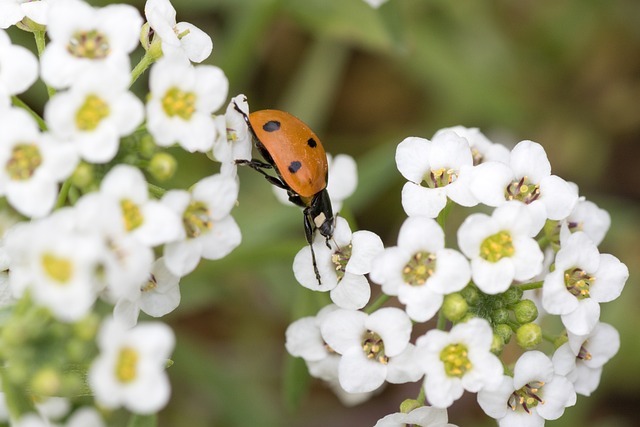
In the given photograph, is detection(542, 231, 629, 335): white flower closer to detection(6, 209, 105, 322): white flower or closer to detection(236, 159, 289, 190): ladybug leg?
detection(236, 159, 289, 190): ladybug leg

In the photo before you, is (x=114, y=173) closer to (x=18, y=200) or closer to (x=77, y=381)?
(x=18, y=200)

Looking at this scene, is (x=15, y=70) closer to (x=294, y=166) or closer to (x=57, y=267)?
(x=57, y=267)

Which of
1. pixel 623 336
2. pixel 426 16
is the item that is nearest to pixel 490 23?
pixel 426 16

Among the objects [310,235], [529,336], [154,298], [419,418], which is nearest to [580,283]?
[529,336]

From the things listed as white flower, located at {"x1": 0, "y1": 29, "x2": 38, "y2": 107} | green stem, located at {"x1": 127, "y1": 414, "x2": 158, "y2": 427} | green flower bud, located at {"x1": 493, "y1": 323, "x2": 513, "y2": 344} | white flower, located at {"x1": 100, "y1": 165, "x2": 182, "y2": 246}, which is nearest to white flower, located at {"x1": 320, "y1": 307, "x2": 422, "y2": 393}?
green flower bud, located at {"x1": 493, "y1": 323, "x2": 513, "y2": 344}

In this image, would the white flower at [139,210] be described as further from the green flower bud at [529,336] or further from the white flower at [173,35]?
the green flower bud at [529,336]

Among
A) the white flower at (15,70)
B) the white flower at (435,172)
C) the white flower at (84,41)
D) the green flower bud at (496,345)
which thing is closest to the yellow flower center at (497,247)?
the white flower at (435,172)
